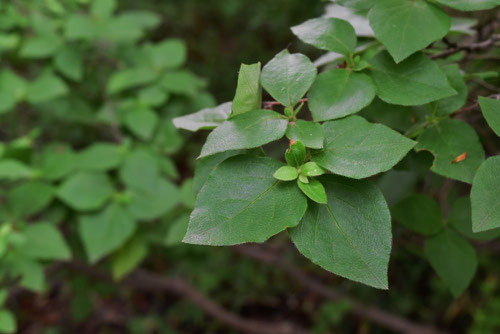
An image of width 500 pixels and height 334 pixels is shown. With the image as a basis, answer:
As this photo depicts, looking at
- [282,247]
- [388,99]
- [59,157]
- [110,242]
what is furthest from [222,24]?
[388,99]

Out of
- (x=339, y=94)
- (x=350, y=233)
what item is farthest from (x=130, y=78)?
(x=350, y=233)

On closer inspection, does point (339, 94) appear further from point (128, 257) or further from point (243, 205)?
point (128, 257)

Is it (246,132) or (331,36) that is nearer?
(246,132)

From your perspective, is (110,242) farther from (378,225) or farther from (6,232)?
(378,225)

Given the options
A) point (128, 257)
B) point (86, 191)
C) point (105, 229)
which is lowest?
point (128, 257)

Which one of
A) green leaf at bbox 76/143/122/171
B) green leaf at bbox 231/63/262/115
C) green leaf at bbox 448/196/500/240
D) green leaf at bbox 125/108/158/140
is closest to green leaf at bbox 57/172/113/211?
green leaf at bbox 76/143/122/171

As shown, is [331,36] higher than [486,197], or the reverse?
[331,36]

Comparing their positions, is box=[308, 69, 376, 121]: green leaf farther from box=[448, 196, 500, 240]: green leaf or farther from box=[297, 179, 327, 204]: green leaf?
box=[448, 196, 500, 240]: green leaf
